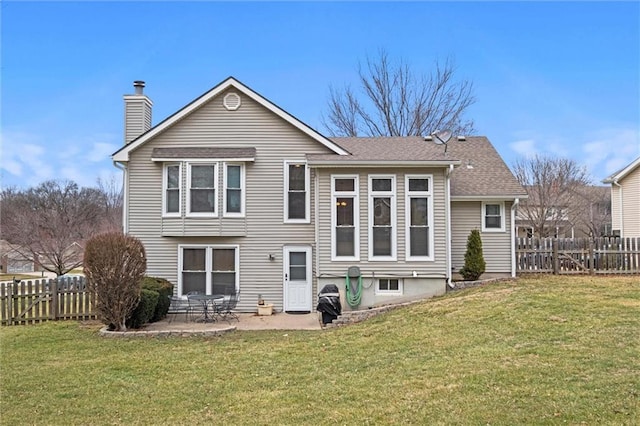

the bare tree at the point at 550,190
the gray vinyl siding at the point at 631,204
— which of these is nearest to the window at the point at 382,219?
the gray vinyl siding at the point at 631,204

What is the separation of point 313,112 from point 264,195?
20499 millimetres

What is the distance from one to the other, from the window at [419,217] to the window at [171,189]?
6903 mm

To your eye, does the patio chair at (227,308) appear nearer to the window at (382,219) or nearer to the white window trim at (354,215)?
the white window trim at (354,215)

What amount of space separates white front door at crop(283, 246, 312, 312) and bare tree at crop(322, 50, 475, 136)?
1816 centimetres

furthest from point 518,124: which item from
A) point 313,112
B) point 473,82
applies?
point 313,112

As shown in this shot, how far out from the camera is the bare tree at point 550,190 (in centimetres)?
3384

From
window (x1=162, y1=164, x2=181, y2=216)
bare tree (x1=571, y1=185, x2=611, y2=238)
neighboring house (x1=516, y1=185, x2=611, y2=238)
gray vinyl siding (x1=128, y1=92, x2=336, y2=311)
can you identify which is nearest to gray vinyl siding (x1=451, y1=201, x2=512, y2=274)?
gray vinyl siding (x1=128, y1=92, x2=336, y2=311)

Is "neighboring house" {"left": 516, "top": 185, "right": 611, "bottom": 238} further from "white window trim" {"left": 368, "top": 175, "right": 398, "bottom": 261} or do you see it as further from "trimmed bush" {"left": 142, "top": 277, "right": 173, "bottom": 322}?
"trimmed bush" {"left": 142, "top": 277, "right": 173, "bottom": 322}

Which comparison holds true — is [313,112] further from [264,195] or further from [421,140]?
[264,195]

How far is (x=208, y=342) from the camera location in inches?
403

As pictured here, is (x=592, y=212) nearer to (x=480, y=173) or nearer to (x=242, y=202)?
(x=480, y=173)

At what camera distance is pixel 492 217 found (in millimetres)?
15344

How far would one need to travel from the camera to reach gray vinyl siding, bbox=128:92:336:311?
48.4ft

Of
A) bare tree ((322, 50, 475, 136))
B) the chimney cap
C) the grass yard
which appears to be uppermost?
bare tree ((322, 50, 475, 136))
